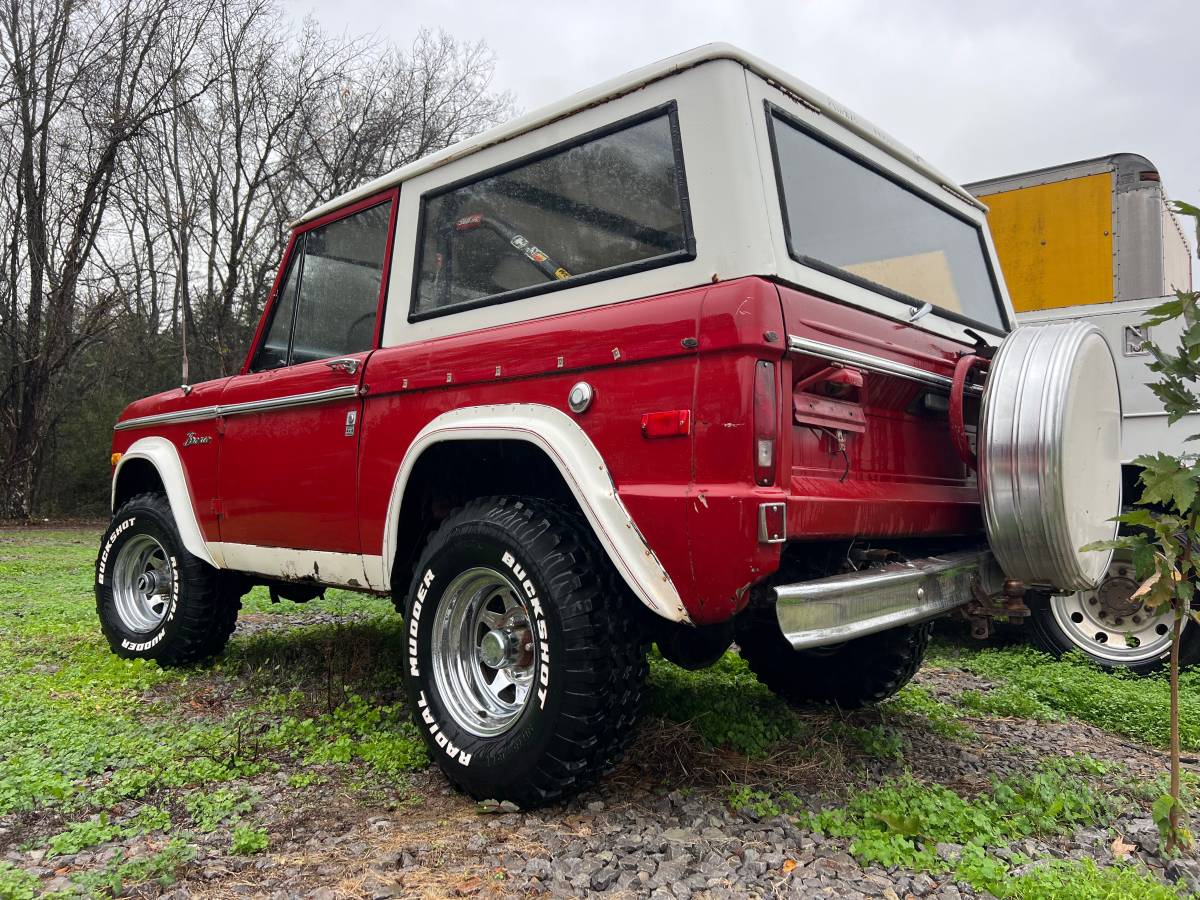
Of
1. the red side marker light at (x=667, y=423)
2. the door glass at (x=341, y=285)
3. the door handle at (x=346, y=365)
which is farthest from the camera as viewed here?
the door glass at (x=341, y=285)

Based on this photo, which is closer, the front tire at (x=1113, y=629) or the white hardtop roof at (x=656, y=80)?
the white hardtop roof at (x=656, y=80)


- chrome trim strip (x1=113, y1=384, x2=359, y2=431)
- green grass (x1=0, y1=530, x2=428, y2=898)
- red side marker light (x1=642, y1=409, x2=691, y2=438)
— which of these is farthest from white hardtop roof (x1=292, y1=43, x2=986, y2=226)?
green grass (x1=0, y1=530, x2=428, y2=898)

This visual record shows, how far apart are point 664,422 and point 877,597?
2.58 ft

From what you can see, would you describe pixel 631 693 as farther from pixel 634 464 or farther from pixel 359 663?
pixel 359 663

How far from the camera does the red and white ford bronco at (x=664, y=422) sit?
97.3 inches

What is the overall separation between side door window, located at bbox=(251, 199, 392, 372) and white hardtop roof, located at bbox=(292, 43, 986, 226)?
0.62 feet

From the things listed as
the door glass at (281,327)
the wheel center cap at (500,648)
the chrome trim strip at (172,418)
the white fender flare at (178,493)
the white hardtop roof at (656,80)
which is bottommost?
the wheel center cap at (500,648)

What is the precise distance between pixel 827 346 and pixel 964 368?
77cm

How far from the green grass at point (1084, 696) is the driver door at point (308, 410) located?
3.14 m

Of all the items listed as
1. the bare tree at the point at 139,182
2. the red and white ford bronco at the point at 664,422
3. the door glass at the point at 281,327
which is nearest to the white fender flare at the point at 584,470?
the red and white ford bronco at the point at 664,422

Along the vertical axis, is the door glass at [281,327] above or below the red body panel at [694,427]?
above

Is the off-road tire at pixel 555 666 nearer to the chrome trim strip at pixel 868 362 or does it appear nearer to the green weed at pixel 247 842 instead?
the green weed at pixel 247 842

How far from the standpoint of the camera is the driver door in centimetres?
357

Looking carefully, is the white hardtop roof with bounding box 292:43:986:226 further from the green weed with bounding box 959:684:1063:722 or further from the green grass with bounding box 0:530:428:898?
the green weed with bounding box 959:684:1063:722
